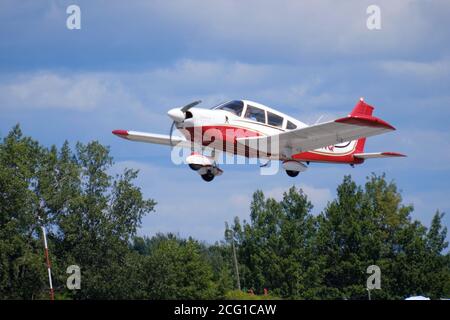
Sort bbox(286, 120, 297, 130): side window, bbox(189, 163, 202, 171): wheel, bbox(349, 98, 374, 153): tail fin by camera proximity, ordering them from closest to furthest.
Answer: bbox(189, 163, 202, 171): wheel < bbox(286, 120, 297, 130): side window < bbox(349, 98, 374, 153): tail fin

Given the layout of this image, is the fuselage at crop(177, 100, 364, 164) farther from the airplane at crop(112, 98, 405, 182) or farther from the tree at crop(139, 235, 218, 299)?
the tree at crop(139, 235, 218, 299)

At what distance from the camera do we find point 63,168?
6612 centimetres

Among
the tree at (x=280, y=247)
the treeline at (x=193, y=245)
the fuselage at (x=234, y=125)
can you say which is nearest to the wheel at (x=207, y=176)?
the fuselage at (x=234, y=125)

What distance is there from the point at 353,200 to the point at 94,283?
107 feet

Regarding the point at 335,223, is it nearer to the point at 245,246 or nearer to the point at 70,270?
the point at 245,246

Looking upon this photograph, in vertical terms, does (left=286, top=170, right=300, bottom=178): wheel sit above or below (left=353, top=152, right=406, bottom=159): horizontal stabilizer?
below

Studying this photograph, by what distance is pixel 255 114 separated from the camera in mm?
28594

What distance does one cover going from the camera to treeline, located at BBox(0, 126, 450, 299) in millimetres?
60062

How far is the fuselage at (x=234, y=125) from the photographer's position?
89.7 ft

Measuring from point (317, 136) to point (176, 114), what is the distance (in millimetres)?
4944

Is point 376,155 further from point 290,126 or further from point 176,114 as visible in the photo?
point 176,114

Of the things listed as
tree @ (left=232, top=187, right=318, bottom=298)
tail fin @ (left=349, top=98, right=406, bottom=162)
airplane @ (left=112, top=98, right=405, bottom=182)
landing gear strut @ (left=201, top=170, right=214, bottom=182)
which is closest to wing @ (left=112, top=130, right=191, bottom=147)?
airplane @ (left=112, top=98, right=405, bottom=182)

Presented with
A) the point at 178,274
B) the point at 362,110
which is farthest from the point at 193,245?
the point at 362,110

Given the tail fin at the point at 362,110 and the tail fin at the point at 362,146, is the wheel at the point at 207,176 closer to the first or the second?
the tail fin at the point at 362,146
